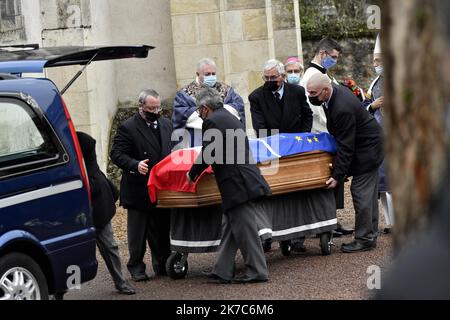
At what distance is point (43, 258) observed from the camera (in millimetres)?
8008

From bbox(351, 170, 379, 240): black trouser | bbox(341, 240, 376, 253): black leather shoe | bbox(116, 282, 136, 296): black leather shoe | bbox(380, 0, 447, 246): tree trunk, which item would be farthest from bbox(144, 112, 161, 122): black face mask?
bbox(380, 0, 447, 246): tree trunk

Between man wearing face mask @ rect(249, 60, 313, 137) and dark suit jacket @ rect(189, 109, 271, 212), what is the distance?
6.78 feet

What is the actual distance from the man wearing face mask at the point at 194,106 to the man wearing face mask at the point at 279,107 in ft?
0.75

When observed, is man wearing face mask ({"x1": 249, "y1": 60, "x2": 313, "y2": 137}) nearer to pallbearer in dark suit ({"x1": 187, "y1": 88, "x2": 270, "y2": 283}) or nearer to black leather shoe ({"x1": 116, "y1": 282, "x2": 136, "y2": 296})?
pallbearer in dark suit ({"x1": 187, "y1": 88, "x2": 270, "y2": 283})

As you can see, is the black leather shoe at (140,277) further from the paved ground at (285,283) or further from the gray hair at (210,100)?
the gray hair at (210,100)

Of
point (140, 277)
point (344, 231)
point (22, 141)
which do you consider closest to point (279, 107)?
point (344, 231)

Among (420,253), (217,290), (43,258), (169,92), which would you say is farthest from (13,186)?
(169,92)

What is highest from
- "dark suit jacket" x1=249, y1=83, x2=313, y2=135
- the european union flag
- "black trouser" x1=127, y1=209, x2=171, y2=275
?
"dark suit jacket" x1=249, y1=83, x2=313, y2=135

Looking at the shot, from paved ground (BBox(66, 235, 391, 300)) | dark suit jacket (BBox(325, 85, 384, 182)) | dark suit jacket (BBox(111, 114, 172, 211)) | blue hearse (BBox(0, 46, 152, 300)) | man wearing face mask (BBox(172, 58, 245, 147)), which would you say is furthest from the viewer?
man wearing face mask (BBox(172, 58, 245, 147))

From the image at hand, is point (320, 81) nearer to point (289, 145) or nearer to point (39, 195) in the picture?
point (289, 145)

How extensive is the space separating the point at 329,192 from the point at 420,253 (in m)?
8.76

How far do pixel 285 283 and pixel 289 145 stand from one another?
4.93 feet

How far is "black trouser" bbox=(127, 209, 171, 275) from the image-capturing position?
35.4ft

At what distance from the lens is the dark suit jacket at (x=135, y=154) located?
35.2ft
